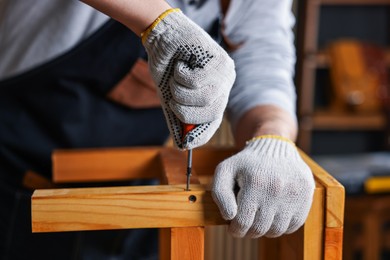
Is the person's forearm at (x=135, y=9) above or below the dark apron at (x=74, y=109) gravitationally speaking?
above

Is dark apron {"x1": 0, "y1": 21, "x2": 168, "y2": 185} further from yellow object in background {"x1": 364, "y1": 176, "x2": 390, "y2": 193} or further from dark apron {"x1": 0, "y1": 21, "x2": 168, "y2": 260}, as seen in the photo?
yellow object in background {"x1": 364, "y1": 176, "x2": 390, "y2": 193}

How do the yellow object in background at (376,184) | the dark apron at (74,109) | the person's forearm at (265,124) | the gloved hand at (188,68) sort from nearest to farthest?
the gloved hand at (188,68) < the person's forearm at (265,124) < the dark apron at (74,109) < the yellow object in background at (376,184)

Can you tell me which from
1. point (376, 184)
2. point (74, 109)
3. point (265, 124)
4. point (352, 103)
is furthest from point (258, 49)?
point (352, 103)

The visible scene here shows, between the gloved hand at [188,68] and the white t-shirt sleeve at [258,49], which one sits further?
the white t-shirt sleeve at [258,49]

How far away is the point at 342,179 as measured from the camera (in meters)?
2.44

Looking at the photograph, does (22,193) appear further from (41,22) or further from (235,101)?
(235,101)

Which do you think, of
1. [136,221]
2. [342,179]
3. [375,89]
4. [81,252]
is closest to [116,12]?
[136,221]

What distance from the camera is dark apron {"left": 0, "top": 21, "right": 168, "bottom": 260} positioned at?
44.3 inches

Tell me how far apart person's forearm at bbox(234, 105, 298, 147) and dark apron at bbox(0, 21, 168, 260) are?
0.21m

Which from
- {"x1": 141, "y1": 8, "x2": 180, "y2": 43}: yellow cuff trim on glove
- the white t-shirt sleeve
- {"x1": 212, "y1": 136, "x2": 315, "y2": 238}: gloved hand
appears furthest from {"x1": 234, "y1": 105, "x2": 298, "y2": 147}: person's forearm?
{"x1": 141, "y1": 8, "x2": 180, "y2": 43}: yellow cuff trim on glove

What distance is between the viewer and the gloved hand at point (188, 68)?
0.77 metres

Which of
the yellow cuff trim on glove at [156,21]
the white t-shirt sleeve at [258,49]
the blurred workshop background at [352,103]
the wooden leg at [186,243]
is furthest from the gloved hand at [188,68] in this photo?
the blurred workshop background at [352,103]

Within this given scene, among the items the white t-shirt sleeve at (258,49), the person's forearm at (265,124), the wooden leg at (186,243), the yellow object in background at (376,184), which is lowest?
the yellow object in background at (376,184)

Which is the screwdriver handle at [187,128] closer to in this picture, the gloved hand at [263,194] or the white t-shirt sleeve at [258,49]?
the gloved hand at [263,194]
